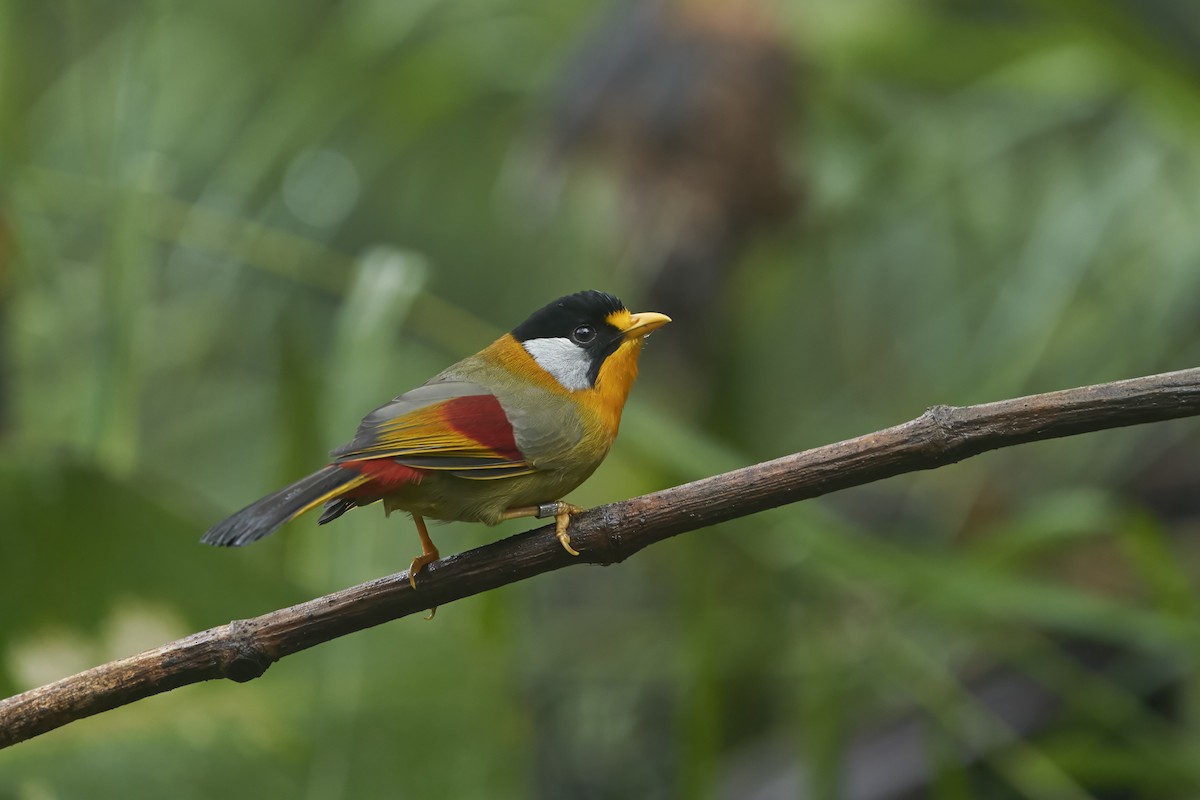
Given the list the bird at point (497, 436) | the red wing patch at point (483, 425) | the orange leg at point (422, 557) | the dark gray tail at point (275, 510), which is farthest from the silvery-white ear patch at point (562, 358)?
the dark gray tail at point (275, 510)

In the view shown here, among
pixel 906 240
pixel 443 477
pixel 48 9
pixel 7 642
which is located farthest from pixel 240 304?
pixel 443 477

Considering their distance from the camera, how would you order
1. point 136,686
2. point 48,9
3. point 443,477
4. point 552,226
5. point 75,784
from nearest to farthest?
point 136,686
point 443,477
point 75,784
point 48,9
point 552,226

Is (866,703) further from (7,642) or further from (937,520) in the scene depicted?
(7,642)

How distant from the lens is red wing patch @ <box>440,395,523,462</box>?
5.35ft

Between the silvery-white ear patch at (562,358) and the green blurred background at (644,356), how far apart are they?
66 cm

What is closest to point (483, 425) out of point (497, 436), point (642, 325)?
point (497, 436)

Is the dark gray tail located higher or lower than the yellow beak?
lower

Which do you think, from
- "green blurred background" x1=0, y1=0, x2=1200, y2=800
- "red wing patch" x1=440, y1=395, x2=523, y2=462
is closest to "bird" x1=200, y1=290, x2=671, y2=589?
"red wing patch" x1=440, y1=395, x2=523, y2=462

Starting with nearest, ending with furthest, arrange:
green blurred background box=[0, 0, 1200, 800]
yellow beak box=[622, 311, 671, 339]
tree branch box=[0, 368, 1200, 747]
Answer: tree branch box=[0, 368, 1200, 747]
yellow beak box=[622, 311, 671, 339]
green blurred background box=[0, 0, 1200, 800]

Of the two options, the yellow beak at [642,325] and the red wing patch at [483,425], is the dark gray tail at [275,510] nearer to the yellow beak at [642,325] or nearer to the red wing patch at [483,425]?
the red wing patch at [483,425]

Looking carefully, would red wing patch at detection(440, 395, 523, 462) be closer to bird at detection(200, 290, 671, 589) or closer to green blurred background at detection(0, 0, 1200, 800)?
bird at detection(200, 290, 671, 589)

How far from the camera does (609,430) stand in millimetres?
1727

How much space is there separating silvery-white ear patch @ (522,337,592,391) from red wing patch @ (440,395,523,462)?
175 mm

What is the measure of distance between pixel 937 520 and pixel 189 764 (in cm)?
234
